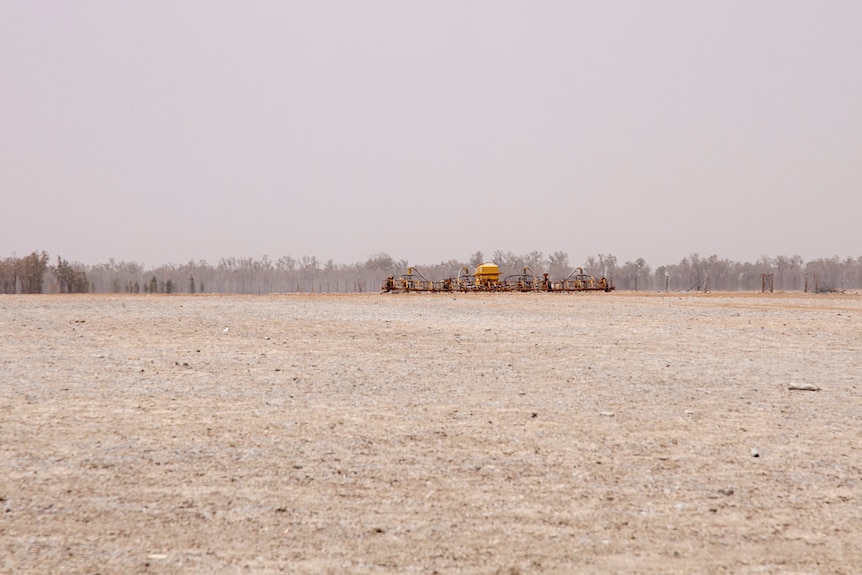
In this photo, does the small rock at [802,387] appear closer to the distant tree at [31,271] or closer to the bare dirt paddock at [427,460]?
the bare dirt paddock at [427,460]

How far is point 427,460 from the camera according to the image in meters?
→ 5.79

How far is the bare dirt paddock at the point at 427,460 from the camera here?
4.09m

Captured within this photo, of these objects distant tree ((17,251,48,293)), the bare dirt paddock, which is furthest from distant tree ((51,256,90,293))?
the bare dirt paddock

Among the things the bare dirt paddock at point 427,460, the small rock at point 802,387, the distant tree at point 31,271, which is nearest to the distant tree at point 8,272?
the distant tree at point 31,271

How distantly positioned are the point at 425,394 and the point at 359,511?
380 cm

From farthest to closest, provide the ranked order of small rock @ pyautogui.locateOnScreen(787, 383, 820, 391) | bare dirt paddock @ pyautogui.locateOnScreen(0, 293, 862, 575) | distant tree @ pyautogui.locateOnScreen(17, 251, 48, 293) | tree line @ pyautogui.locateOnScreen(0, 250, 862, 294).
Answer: tree line @ pyautogui.locateOnScreen(0, 250, 862, 294)
distant tree @ pyautogui.locateOnScreen(17, 251, 48, 293)
small rock @ pyautogui.locateOnScreen(787, 383, 820, 391)
bare dirt paddock @ pyautogui.locateOnScreen(0, 293, 862, 575)

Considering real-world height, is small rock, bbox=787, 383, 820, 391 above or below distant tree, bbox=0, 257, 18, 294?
below

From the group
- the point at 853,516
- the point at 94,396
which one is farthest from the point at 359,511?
the point at 94,396

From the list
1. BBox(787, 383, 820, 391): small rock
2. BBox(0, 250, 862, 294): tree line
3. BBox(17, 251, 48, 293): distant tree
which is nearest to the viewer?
BBox(787, 383, 820, 391): small rock

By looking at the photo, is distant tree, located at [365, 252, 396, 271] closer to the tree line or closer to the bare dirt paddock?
the tree line

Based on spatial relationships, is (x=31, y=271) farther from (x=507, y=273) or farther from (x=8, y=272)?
(x=507, y=273)

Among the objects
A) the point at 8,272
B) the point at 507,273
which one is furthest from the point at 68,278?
the point at 507,273

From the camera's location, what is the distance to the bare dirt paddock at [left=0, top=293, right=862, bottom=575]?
409 cm

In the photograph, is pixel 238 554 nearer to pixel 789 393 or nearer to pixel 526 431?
pixel 526 431
